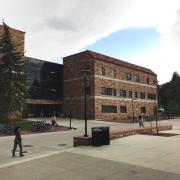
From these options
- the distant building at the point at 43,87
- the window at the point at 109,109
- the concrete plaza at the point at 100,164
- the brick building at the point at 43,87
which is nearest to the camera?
the concrete plaza at the point at 100,164

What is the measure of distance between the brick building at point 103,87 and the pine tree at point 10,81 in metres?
16.6

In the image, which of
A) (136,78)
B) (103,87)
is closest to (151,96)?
(136,78)

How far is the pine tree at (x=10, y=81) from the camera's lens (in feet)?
125

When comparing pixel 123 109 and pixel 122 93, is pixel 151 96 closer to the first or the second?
pixel 122 93

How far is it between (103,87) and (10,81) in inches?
834

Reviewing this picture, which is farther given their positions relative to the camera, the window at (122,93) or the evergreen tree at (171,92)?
the evergreen tree at (171,92)

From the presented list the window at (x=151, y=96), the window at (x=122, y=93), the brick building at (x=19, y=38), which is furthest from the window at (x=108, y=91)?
the window at (x=151, y=96)

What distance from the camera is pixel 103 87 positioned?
55875 mm

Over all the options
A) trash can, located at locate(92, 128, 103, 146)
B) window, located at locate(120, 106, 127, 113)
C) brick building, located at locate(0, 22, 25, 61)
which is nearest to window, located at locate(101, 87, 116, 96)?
window, located at locate(120, 106, 127, 113)

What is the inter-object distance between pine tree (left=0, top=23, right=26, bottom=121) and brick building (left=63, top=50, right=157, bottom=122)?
16646 mm

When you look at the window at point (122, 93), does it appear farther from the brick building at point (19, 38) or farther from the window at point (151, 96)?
the brick building at point (19, 38)

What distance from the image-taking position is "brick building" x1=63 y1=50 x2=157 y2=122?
54188 mm

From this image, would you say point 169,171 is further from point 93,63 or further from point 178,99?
point 178,99

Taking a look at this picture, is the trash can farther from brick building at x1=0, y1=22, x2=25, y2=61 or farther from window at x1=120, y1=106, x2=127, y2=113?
window at x1=120, y1=106, x2=127, y2=113
